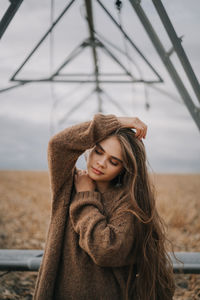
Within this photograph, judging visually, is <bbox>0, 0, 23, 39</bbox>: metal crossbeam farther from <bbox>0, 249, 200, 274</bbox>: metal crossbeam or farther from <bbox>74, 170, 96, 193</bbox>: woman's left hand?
<bbox>0, 249, 200, 274</bbox>: metal crossbeam

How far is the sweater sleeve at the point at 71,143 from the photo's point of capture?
162 cm

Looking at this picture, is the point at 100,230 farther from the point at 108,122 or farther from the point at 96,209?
the point at 108,122

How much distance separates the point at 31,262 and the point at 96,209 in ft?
3.84

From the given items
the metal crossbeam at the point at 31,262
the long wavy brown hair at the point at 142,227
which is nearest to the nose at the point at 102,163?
the long wavy brown hair at the point at 142,227

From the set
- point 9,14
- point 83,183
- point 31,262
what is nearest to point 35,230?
point 31,262

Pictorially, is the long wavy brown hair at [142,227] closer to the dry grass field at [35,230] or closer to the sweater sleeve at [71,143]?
the sweater sleeve at [71,143]

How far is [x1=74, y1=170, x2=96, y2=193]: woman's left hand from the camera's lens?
171cm

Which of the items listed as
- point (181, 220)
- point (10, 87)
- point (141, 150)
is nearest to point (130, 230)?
point (141, 150)

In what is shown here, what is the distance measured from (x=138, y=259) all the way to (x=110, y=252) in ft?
1.31

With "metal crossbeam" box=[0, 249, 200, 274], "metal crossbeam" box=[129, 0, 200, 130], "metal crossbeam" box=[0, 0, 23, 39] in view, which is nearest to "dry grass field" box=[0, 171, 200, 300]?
"metal crossbeam" box=[0, 249, 200, 274]

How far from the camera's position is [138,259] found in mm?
1788

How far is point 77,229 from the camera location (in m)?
1.57

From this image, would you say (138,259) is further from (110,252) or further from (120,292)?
(110,252)

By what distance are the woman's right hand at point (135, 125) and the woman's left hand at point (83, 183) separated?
386mm
